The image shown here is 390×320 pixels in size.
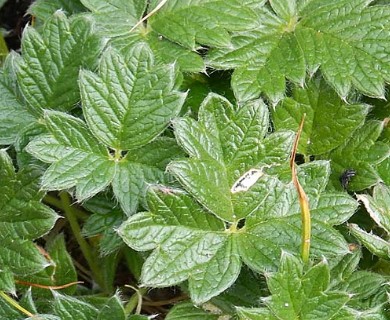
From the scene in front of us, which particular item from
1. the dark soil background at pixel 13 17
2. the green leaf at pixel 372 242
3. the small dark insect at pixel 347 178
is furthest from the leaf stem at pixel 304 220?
the dark soil background at pixel 13 17

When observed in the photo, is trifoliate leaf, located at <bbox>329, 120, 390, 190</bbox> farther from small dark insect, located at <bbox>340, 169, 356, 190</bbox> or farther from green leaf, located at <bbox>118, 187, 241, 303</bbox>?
green leaf, located at <bbox>118, 187, 241, 303</bbox>

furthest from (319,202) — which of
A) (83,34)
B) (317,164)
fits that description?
(83,34)

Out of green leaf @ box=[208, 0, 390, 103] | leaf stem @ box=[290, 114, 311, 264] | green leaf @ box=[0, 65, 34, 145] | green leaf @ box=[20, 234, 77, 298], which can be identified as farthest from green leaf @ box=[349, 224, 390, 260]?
green leaf @ box=[0, 65, 34, 145]

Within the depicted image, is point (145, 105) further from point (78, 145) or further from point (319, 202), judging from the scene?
point (319, 202)

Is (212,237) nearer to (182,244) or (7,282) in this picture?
(182,244)

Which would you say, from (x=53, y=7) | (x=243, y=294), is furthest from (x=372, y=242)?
(x=53, y=7)

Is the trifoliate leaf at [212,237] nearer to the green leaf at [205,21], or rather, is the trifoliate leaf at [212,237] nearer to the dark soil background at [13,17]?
the green leaf at [205,21]

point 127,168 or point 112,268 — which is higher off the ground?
point 127,168
